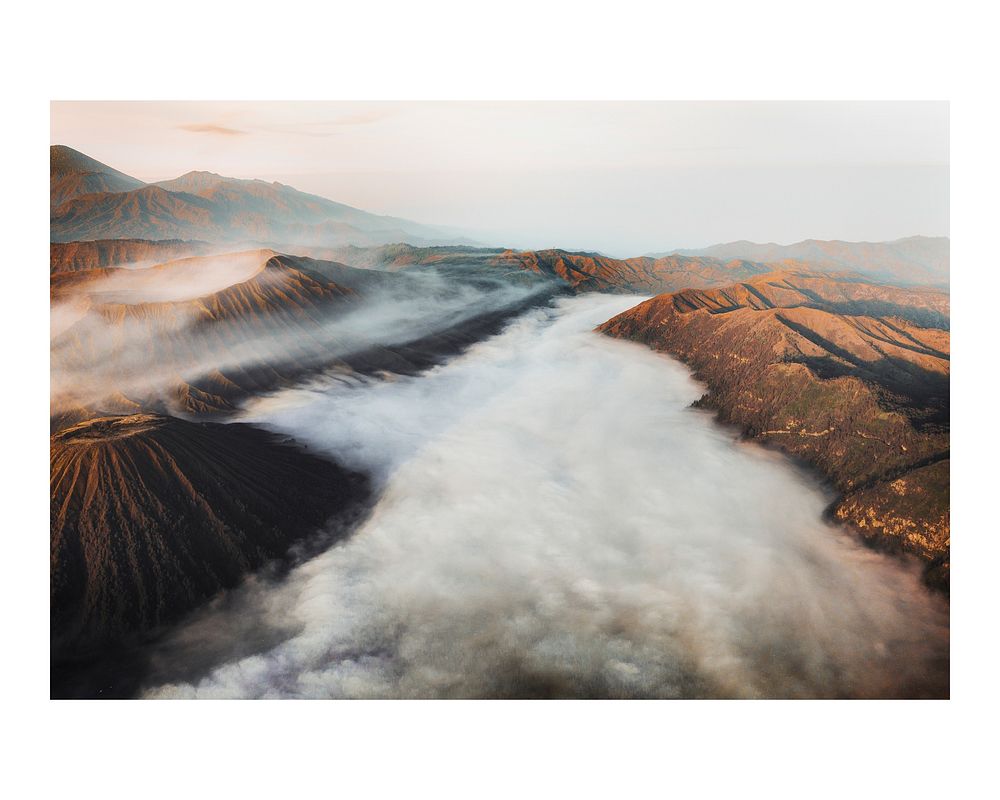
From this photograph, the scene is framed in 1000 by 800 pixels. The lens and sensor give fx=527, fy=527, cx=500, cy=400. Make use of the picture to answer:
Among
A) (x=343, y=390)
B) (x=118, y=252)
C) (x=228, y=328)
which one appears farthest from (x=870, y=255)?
(x=118, y=252)

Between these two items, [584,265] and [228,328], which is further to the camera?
[584,265]

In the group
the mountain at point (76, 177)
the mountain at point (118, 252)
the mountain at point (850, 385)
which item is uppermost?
the mountain at point (76, 177)

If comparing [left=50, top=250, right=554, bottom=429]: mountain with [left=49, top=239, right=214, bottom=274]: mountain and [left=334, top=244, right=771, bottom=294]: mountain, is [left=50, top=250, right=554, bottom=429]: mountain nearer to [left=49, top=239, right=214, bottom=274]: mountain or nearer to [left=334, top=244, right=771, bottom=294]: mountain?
[left=49, top=239, right=214, bottom=274]: mountain

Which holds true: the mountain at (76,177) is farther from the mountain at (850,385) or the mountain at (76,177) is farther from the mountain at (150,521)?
the mountain at (850,385)

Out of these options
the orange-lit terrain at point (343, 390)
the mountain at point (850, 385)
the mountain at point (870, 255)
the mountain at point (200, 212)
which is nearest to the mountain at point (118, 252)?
the orange-lit terrain at point (343, 390)

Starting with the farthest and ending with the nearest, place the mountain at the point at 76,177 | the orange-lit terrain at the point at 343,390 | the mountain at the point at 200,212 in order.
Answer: the mountain at the point at 200,212 → the mountain at the point at 76,177 → the orange-lit terrain at the point at 343,390

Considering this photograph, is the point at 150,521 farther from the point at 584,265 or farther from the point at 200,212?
the point at 584,265

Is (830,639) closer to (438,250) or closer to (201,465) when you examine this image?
(201,465)
